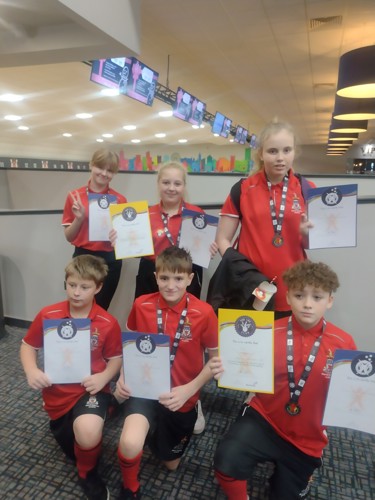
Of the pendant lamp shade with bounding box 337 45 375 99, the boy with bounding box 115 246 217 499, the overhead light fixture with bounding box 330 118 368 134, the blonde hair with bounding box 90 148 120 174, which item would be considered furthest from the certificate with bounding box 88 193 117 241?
the overhead light fixture with bounding box 330 118 368 134

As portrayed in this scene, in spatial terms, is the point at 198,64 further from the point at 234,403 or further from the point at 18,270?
the point at 234,403

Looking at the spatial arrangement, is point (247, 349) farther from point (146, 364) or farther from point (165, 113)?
point (165, 113)

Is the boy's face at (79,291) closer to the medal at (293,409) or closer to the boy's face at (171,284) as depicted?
the boy's face at (171,284)

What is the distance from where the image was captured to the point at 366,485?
1577mm

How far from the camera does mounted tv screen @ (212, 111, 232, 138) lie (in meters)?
9.27

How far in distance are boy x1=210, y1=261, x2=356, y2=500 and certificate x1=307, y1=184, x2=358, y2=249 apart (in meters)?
0.17

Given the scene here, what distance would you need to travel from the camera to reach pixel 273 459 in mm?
1374

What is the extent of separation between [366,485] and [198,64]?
585 cm

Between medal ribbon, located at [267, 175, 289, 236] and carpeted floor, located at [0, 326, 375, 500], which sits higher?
medal ribbon, located at [267, 175, 289, 236]

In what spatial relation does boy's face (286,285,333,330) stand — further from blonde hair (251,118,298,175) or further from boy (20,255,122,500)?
boy (20,255,122,500)

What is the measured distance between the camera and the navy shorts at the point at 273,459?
52.5 inches

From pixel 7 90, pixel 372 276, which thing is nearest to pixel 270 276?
pixel 372 276

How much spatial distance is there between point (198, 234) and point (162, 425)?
2.86ft

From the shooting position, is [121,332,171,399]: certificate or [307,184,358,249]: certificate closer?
[121,332,171,399]: certificate
